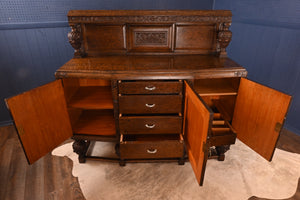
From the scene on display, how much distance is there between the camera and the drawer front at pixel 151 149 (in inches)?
83.2

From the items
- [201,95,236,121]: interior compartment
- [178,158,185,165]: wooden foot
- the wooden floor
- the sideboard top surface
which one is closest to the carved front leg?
the wooden floor

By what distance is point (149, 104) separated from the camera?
202 cm

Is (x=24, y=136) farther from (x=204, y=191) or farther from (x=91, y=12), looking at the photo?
(x=204, y=191)

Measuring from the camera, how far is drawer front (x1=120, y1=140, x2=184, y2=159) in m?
2.11

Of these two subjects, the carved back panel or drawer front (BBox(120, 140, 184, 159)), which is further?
the carved back panel

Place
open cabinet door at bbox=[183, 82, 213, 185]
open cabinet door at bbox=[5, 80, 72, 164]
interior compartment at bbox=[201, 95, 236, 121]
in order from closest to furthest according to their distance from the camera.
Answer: open cabinet door at bbox=[183, 82, 213, 185], open cabinet door at bbox=[5, 80, 72, 164], interior compartment at bbox=[201, 95, 236, 121]

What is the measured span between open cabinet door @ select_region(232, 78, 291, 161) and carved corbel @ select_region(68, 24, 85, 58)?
6.48 feet

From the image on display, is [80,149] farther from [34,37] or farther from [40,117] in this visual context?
[34,37]

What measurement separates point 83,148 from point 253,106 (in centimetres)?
206

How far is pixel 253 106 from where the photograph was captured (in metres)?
1.86

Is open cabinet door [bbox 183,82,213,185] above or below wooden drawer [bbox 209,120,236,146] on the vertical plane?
above

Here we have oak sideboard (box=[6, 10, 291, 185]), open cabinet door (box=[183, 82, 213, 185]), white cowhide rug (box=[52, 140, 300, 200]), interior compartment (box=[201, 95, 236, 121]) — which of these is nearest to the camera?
open cabinet door (box=[183, 82, 213, 185])

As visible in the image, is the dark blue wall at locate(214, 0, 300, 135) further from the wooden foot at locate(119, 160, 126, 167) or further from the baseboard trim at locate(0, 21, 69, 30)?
the baseboard trim at locate(0, 21, 69, 30)

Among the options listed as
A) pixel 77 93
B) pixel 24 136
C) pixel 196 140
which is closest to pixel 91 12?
pixel 77 93
